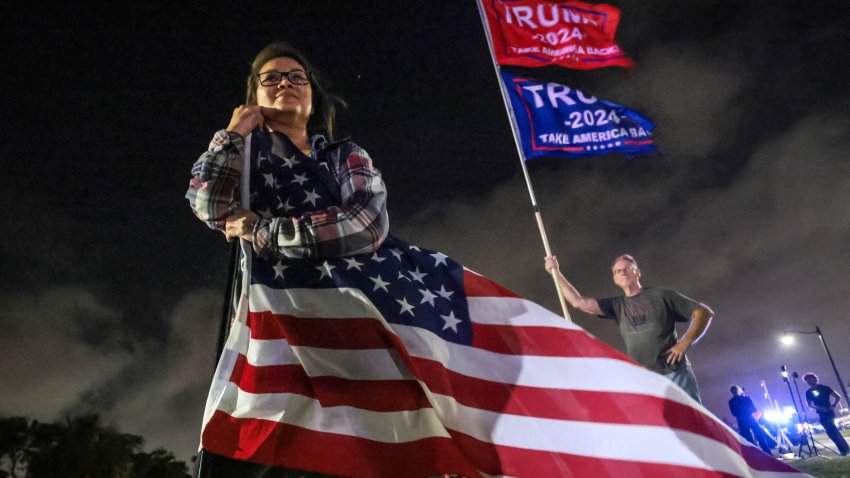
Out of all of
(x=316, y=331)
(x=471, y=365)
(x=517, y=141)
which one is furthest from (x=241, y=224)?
(x=517, y=141)

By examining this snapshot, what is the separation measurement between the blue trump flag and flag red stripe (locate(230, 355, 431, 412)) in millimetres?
6529

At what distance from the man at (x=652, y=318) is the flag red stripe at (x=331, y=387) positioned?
4377mm

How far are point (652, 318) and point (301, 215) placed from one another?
5088 millimetres

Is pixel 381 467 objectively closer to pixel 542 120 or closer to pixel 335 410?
pixel 335 410

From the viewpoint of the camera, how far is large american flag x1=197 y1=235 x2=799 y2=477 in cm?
196

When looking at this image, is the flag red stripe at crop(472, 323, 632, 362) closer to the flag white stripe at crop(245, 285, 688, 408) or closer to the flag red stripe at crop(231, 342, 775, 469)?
the flag white stripe at crop(245, 285, 688, 408)

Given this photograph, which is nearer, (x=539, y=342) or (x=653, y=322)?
(x=539, y=342)

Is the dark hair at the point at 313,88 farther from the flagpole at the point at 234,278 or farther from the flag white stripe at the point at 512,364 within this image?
A: the flag white stripe at the point at 512,364

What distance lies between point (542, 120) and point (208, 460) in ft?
24.0

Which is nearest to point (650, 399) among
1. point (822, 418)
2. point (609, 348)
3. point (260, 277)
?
point (609, 348)

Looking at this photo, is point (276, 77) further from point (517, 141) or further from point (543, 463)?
point (517, 141)

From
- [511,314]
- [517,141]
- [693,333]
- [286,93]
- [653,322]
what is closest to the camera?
[511,314]

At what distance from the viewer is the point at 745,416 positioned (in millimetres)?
12391

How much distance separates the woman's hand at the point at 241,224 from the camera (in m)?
2.06
